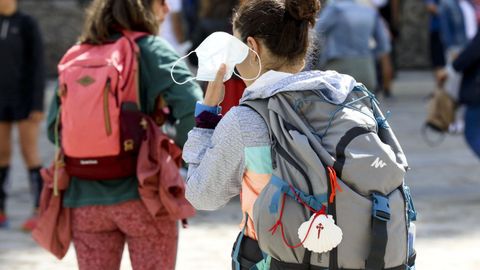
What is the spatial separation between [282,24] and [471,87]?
214 inches

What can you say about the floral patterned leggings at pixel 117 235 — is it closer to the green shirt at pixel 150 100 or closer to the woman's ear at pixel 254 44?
the green shirt at pixel 150 100

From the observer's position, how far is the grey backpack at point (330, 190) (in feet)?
10.4

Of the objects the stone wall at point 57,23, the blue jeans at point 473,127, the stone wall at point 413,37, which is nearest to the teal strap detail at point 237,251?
the blue jeans at point 473,127

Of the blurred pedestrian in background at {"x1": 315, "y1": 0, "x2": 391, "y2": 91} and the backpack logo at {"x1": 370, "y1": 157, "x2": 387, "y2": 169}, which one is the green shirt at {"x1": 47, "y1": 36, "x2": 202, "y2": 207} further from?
the blurred pedestrian in background at {"x1": 315, "y1": 0, "x2": 391, "y2": 91}

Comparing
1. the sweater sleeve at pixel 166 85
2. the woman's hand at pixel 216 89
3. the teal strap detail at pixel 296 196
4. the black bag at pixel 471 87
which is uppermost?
the woman's hand at pixel 216 89

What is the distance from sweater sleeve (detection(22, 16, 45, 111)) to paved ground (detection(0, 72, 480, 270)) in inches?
36.3

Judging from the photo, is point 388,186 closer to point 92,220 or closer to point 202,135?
point 202,135

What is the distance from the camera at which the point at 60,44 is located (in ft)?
53.3

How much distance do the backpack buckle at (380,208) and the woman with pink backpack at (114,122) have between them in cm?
142

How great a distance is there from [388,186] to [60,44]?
13421 mm

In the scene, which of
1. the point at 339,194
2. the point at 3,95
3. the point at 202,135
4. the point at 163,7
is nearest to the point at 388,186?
the point at 339,194

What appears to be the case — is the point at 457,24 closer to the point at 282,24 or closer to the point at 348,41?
the point at 348,41

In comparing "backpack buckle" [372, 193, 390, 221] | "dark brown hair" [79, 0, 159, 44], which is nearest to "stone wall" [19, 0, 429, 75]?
"dark brown hair" [79, 0, 159, 44]

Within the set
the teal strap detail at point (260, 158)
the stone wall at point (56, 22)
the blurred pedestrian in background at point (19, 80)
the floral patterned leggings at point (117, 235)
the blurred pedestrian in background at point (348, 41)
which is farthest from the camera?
the stone wall at point (56, 22)
